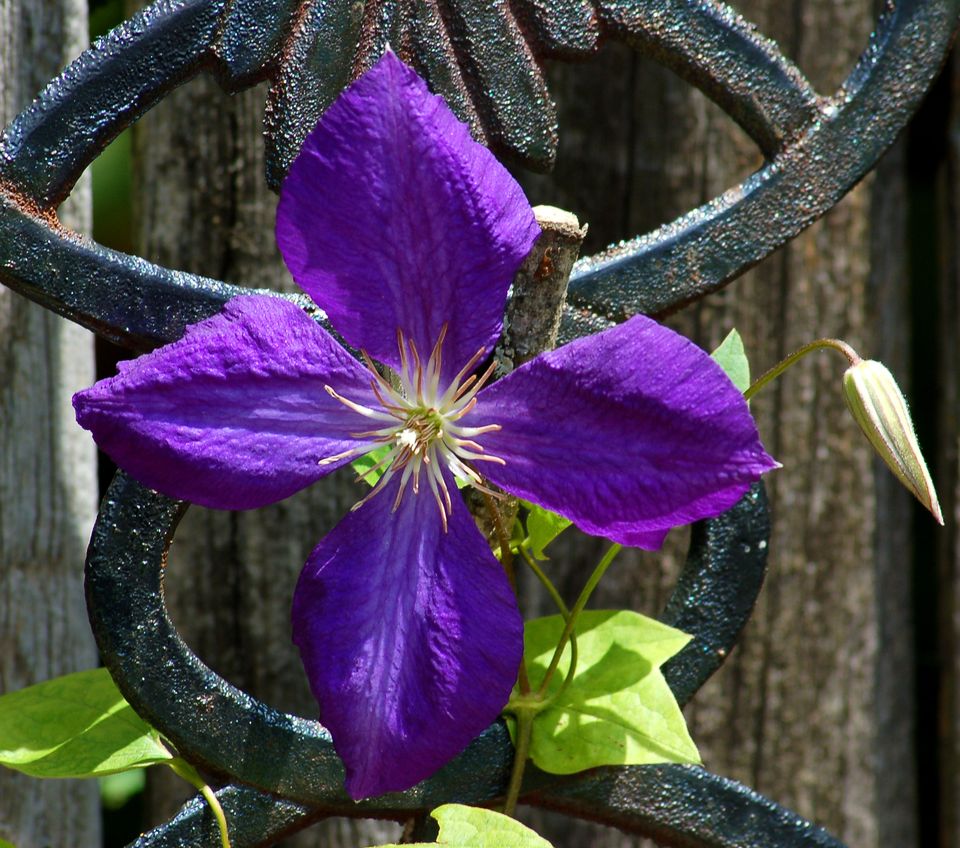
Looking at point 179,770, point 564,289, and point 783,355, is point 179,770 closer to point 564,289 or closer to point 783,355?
point 564,289

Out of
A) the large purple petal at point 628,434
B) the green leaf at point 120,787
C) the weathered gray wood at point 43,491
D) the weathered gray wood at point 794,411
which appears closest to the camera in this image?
the large purple petal at point 628,434

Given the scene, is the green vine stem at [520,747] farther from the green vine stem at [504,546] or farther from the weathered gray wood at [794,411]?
the weathered gray wood at [794,411]

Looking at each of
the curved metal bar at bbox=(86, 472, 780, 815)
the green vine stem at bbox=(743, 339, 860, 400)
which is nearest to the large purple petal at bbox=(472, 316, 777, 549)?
the green vine stem at bbox=(743, 339, 860, 400)

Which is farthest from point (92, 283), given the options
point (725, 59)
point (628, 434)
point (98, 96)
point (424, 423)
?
point (725, 59)

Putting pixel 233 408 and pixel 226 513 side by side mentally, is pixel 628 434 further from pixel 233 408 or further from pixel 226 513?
pixel 226 513

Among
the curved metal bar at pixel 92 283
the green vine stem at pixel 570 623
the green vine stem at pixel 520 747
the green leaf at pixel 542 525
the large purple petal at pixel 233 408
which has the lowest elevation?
the green vine stem at pixel 520 747

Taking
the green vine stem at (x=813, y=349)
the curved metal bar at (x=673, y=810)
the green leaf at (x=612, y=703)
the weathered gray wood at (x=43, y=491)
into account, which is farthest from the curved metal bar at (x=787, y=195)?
the weathered gray wood at (x=43, y=491)

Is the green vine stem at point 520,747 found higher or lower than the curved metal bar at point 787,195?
lower

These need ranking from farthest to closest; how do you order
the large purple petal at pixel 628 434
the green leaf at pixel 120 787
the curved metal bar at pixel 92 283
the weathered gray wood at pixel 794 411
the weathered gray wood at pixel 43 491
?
the green leaf at pixel 120 787
the weathered gray wood at pixel 794 411
the weathered gray wood at pixel 43 491
the curved metal bar at pixel 92 283
the large purple petal at pixel 628 434

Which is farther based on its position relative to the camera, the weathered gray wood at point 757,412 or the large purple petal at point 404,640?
the weathered gray wood at point 757,412
